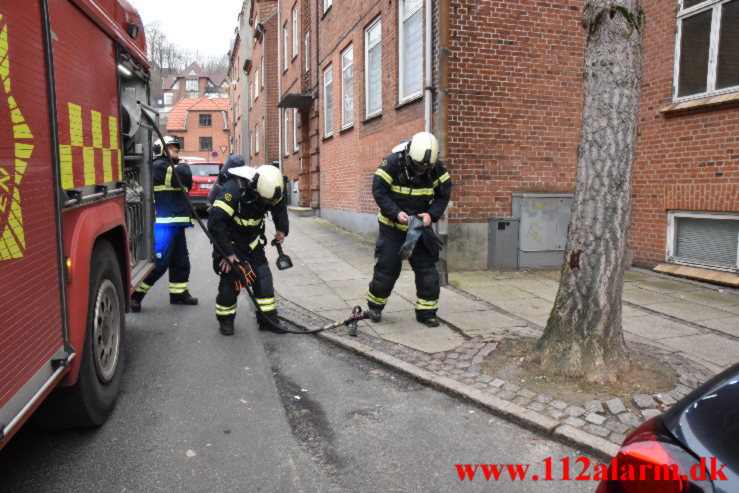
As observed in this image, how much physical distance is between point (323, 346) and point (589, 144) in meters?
2.77

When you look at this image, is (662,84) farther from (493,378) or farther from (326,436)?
Answer: (326,436)

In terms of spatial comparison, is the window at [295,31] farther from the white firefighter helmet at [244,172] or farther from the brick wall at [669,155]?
the white firefighter helmet at [244,172]

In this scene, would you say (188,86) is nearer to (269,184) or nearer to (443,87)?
(443,87)

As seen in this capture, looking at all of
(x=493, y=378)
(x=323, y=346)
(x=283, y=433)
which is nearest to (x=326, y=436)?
(x=283, y=433)

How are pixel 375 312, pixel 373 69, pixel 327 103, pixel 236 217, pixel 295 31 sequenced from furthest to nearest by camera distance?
pixel 295 31 < pixel 327 103 < pixel 373 69 < pixel 375 312 < pixel 236 217

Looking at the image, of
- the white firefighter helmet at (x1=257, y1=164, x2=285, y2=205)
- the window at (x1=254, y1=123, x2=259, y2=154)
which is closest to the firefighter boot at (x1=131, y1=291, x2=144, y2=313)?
the white firefighter helmet at (x1=257, y1=164, x2=285, y2=205)

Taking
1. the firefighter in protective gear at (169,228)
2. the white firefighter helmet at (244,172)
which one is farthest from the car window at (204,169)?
the white firefighter helmet at (244,172)

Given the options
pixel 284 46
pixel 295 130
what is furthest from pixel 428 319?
pixel 284 46

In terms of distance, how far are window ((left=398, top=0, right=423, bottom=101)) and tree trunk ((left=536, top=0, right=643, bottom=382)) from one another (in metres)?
5.32

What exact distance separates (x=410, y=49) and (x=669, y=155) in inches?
170

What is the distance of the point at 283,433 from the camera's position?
352 cm

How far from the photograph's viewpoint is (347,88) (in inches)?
544

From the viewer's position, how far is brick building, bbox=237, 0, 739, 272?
7.59 metres

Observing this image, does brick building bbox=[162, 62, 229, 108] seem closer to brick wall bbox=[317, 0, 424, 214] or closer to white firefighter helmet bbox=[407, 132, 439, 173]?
brick wall bbox=[317, 0, 424, 214]
